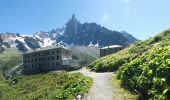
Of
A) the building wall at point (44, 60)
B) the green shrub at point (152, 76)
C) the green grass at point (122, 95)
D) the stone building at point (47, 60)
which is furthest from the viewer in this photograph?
the building wall at point (44, 60)

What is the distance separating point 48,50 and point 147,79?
12456 cm

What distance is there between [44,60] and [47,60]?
4.91 ft

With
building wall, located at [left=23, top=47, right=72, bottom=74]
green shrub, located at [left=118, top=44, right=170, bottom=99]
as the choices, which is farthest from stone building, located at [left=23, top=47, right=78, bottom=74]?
green shrub, located at [left=118, top=44, right=170, bottom=99]

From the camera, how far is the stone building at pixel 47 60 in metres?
140

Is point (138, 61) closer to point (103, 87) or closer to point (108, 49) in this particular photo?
point (103, 87)

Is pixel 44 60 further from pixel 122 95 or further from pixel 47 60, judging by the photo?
pixel 122 95

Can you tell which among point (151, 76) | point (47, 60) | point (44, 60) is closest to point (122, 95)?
point (151, 76)

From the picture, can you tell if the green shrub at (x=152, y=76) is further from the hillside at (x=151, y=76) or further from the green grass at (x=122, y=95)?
the green grass at (x=122, y=95)

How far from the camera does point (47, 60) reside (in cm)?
14712

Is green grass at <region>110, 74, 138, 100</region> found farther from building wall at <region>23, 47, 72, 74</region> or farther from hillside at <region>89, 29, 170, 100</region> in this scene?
building wall at <region>23, 47, 72, 74</region>

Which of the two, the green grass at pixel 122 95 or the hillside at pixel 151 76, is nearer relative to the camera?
the hillside at pixel 151 76

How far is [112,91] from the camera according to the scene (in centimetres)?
3441

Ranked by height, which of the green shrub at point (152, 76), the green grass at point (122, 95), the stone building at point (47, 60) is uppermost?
the stone building at point (47, 60)

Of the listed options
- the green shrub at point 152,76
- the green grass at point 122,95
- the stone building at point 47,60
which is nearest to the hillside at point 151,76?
the green shrub at point 152,76
